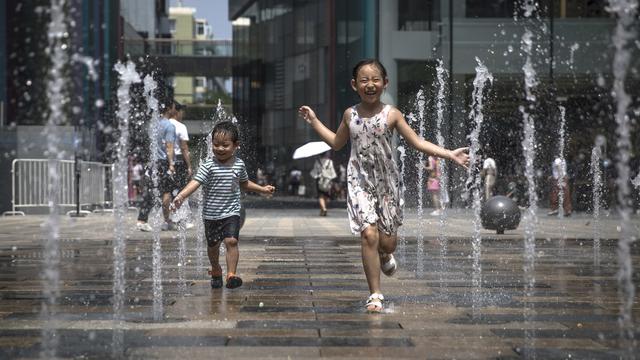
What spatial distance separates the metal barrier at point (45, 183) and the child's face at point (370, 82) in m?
14.6

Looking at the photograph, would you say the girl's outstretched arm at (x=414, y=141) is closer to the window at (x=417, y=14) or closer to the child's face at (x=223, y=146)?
the child's face at (x=223, y=146)

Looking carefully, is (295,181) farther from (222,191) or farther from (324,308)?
(324,308)

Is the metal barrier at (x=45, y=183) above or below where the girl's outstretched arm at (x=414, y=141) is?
below

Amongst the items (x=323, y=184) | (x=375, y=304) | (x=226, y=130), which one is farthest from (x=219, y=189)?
(x=323, y=184)

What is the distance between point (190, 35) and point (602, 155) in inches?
3798

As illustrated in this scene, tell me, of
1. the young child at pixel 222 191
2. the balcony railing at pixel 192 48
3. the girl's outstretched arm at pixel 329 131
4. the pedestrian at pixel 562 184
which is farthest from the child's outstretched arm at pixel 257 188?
the balcony railing at pixel 192 48

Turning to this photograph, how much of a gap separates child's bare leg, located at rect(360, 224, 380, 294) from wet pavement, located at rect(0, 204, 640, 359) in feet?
0.56

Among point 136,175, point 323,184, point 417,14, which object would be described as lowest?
point 136,175

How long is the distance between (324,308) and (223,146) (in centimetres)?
182

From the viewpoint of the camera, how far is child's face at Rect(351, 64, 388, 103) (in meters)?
5.57

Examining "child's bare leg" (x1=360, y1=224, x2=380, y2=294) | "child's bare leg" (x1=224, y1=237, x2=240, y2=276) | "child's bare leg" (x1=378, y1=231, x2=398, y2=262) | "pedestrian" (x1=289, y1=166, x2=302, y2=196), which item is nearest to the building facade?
"pedestrian" (x1=289, y1=166, x2=302, y2=196)

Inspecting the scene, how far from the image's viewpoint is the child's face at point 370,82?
5574 millimetres

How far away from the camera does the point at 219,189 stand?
6848 millimetres

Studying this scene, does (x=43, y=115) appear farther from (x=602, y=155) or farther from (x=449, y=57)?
(x=602, y=155)
